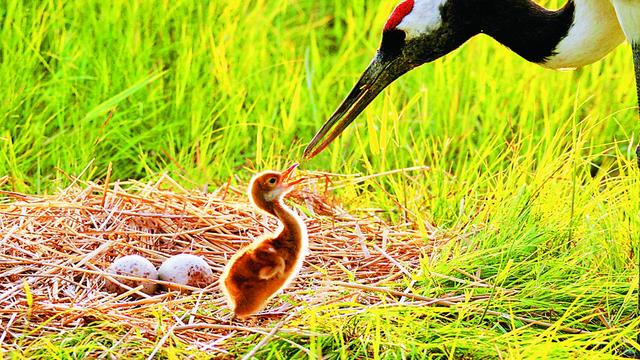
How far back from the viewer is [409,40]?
13.8ft

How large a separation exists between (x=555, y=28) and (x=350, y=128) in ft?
4.38

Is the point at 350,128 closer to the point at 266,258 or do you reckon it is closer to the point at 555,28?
the point at 555,28

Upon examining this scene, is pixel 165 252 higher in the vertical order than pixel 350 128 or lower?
lower

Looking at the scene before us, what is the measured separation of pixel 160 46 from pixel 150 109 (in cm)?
35

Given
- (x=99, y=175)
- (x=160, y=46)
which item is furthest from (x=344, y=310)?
(x=160, y=46)

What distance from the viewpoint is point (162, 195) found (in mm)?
4617

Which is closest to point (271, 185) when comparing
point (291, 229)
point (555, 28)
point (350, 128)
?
point (291, 229)

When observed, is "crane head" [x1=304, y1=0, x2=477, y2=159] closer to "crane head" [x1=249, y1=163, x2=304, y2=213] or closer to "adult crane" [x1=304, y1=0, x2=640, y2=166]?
"adult crane" [x1=304, y1=0, x2=640, y2=166]

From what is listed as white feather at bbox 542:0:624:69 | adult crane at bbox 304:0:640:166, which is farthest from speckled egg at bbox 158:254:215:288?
white feather at bbox 542:0:624:69

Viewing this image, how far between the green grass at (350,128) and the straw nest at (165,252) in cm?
17

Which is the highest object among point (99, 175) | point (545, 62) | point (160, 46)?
point (545, 62)

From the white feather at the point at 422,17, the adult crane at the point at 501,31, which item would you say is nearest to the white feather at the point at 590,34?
the adult crane at the point at 501,31

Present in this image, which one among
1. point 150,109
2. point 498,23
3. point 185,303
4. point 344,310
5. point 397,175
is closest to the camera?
point 344,310

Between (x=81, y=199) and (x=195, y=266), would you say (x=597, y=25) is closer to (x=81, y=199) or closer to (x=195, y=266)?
(x=195, y=266)
